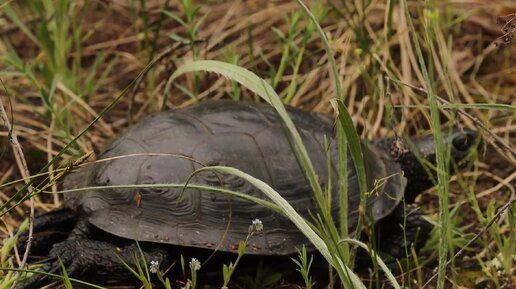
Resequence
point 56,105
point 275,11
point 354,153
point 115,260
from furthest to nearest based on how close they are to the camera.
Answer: point 275,11
point 56,105
point 115,260
point 354,153

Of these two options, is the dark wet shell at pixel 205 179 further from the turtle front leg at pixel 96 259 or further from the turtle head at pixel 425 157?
the turtle head at pixel 425 157

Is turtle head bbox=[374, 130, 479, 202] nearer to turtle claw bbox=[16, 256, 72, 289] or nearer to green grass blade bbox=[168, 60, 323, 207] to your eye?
green grass blade bbox=[168, 60, 323, 207]

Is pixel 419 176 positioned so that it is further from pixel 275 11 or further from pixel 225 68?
pixel 275 11

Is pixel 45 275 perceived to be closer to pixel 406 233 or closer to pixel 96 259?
pixel 96 259

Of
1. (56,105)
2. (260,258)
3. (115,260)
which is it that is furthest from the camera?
(56,105)

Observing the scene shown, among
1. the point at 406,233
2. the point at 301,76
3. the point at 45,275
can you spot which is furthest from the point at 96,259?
the point at 301,76

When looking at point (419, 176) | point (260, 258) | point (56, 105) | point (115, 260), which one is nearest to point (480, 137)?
point (419, 176)

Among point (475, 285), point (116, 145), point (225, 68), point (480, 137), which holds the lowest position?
point (475, 285)

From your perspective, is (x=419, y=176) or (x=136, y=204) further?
(x=419, y=176)
